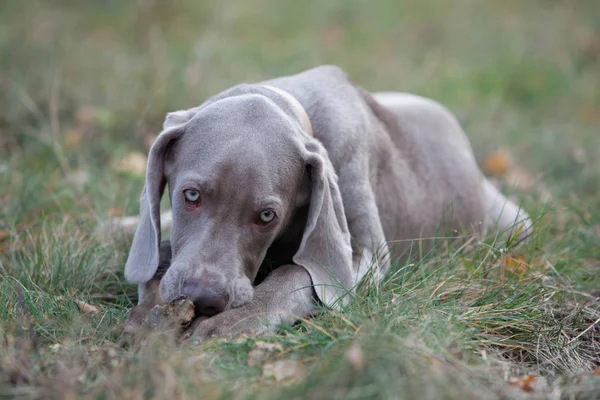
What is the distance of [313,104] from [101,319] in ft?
5.17

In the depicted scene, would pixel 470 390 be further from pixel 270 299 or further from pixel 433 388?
pixel 270 299

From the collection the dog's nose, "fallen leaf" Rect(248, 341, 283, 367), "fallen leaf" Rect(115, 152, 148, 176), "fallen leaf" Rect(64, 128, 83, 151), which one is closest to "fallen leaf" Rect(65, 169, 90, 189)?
"fallen leaf" Rect(115, 152, 148, 176)

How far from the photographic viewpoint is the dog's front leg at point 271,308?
3.25 meters

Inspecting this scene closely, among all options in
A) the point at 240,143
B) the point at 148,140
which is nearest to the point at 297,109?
the point at 240,143

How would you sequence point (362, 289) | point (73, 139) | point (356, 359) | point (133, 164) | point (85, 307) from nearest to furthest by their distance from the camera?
point (356, 359) → point (85, 307) → point (362, 289) → point (133, 164) → point (73, 139)

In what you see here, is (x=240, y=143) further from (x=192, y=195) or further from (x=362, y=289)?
(x=362, y=289)

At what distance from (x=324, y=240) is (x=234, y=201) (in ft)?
1.63

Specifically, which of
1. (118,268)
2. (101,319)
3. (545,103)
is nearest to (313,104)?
(118,268)

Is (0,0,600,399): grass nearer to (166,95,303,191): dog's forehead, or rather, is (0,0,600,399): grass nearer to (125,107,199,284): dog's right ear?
(125,107,199,284): dog's right ear

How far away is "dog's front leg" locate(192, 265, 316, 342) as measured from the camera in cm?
325

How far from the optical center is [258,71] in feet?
25.8

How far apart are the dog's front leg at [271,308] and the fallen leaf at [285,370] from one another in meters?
0.38

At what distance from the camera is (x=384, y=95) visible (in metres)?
5.60

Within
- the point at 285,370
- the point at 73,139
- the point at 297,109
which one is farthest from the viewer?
the point at 73,139
